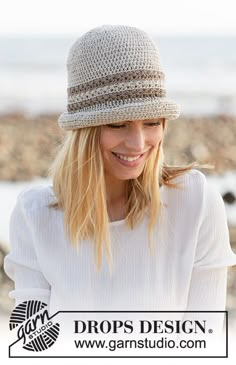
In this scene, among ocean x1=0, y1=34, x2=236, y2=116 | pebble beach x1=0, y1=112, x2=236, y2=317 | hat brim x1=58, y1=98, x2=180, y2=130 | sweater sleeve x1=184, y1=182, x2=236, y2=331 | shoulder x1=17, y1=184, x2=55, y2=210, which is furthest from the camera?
ocean x1=0, y1=34, x2=236, y2=116

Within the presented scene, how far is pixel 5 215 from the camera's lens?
3.41m

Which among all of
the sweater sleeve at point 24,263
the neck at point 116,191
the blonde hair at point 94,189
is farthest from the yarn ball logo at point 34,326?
the neck at point 116,191

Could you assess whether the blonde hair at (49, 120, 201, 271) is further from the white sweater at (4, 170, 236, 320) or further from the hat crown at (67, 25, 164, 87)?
the hat crown at (67, 25, 164, 87)

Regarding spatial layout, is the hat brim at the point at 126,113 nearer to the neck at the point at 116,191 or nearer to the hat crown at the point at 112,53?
the hat crown at the point at 112,53

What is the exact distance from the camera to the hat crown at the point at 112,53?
1335 millimetres

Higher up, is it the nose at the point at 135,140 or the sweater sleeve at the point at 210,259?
the nose at the point at 135,140

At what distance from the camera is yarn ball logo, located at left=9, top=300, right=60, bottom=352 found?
1513 millimetres

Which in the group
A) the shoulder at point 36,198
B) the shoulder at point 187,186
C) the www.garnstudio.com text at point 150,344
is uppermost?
the shoulder at point 187,186

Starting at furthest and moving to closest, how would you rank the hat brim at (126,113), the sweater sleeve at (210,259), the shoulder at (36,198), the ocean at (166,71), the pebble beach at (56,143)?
the ocean at (166,71) < the pebble beach at (56,143) < the shoulder at (36,198) < the sweater sleeve at (210,259) < the hat brim at (126,113)

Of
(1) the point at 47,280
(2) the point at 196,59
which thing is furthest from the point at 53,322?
(2) the point at 196,59

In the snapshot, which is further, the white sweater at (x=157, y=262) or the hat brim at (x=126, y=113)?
the white sweater at (x=157, y=262)

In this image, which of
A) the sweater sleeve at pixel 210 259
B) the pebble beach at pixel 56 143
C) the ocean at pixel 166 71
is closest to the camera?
the sweater sleeve at pixel 210 259

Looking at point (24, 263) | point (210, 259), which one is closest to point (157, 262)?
point (210, 259)

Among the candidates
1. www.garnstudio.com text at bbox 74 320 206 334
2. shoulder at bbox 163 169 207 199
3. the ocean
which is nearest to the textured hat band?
shoulder at bbox 163 169 207 199
